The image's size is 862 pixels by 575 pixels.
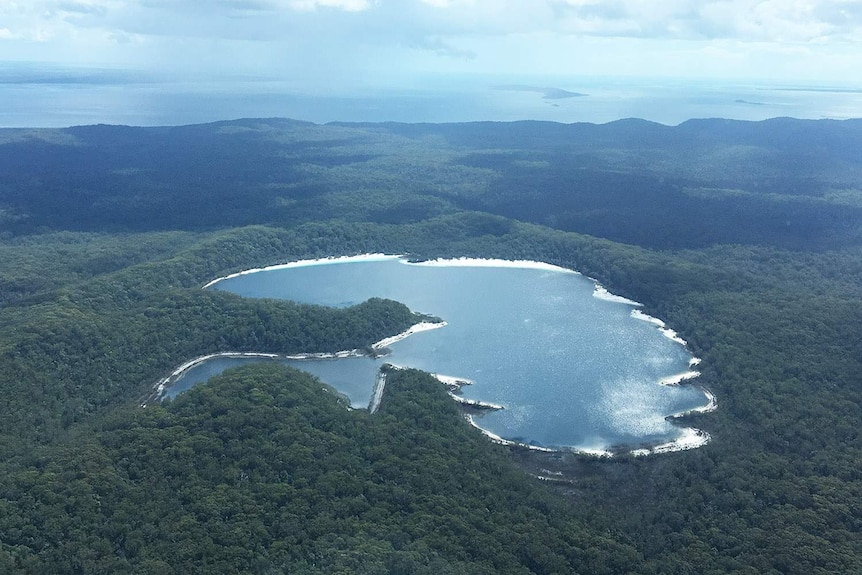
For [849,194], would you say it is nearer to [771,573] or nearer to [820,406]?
[820,406]

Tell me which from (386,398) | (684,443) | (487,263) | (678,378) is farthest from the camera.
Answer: (487,263)

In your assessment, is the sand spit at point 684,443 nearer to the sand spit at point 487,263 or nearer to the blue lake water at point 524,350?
the blue lake water at point 524,350

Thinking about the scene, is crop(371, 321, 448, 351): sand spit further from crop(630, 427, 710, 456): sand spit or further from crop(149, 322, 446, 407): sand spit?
crop(630, 427, 710, 456): sand spit

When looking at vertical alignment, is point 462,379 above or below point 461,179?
below

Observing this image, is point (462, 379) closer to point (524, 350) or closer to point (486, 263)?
point (524, 350)

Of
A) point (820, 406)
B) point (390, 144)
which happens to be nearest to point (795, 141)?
point (390, 144)

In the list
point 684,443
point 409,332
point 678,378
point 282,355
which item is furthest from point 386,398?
point 678,378
